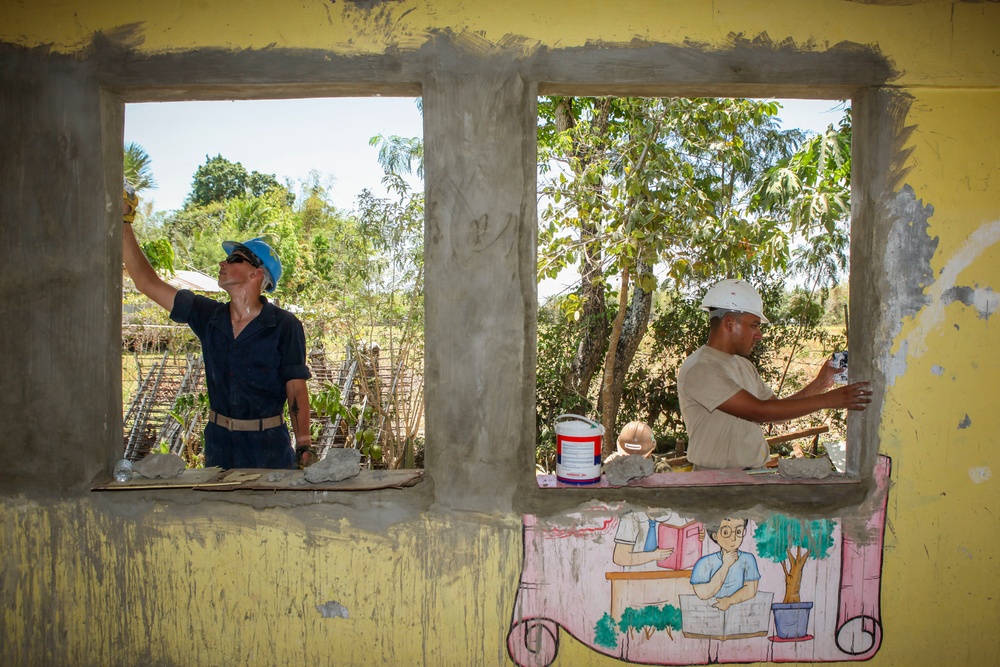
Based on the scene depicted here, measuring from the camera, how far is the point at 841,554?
101 inches

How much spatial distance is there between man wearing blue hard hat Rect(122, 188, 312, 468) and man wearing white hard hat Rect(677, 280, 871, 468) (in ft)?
6.21

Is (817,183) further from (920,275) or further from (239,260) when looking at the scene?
(239,260)

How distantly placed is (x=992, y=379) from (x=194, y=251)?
70.6 ft

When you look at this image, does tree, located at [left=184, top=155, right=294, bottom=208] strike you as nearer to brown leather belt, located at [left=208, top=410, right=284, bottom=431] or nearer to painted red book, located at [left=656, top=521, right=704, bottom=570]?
brown leather belt, located at [left=208, top=410, right=284, bottom=431]

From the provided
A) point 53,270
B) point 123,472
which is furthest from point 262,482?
point 53,270

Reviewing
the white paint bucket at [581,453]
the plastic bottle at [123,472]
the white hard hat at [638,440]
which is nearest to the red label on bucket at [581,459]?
the white paint bucket at [581,453]

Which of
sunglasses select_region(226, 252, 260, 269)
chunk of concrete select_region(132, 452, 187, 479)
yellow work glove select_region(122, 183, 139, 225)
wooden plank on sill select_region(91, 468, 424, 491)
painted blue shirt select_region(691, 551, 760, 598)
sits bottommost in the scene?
painted blue shirt select_region(691, 551, 760, 598)

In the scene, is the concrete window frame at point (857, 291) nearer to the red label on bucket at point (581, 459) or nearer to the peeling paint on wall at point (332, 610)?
the red label on bucket at point (581, 459)

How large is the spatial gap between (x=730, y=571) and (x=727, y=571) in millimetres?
12

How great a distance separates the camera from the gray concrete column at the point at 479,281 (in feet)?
8.23

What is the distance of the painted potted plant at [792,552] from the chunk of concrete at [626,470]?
0.48 metres

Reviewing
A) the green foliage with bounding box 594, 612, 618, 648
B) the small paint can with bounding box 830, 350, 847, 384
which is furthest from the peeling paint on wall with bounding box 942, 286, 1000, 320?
the green foliage with bounding box 594, 612, 618, 648

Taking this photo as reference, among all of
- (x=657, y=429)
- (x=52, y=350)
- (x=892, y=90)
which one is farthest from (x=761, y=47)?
(x=657, y=429)

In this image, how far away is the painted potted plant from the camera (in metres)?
2.56
